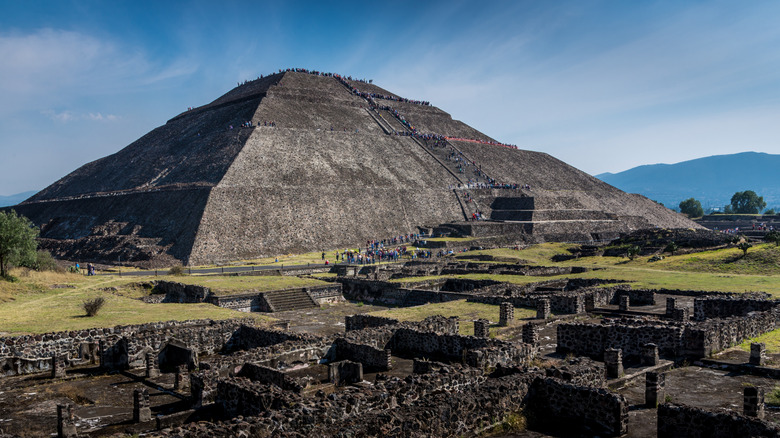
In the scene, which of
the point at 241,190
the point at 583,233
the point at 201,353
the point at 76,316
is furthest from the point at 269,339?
the point at 583,233

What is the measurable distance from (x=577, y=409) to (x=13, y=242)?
126 feet

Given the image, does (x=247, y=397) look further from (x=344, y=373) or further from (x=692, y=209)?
(x=692, y=209)

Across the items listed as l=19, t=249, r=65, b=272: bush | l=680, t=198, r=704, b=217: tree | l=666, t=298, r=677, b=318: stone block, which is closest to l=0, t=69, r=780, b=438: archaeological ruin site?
l=666, t=298, r=677, b=318: stone block

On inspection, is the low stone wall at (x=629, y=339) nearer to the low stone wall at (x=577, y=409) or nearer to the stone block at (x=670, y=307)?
the stone block at (x=670, y=307)

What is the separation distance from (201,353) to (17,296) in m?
16.4

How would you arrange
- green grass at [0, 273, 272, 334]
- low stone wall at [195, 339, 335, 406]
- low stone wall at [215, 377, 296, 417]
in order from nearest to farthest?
1. low stone wall at [215, 377, 296, 417]
2. low stone wall at [195, 339, 335, 406]
3. green grass at [0, 273, 272, 334]

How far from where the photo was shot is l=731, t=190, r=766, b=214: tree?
14538cm

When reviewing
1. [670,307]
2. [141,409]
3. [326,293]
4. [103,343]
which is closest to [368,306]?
[326,293]

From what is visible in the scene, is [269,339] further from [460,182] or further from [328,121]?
[328,121]

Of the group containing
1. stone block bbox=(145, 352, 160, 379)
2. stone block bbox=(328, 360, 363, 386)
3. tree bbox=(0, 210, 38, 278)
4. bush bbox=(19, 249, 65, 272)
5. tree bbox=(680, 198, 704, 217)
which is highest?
tree bbox=(680, 198, 704, 217)

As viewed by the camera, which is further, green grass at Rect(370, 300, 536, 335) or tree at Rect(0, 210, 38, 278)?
tree at Rect(0, 210, 38, 278)

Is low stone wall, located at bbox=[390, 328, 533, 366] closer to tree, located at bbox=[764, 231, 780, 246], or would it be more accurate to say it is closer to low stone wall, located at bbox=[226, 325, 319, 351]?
low stone wall, located at bbox=[226, 325, 319, 351]

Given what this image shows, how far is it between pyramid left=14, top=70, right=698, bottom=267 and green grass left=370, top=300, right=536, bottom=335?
34.2 m

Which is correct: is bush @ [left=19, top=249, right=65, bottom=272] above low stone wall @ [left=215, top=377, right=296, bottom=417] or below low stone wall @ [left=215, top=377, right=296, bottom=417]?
above
